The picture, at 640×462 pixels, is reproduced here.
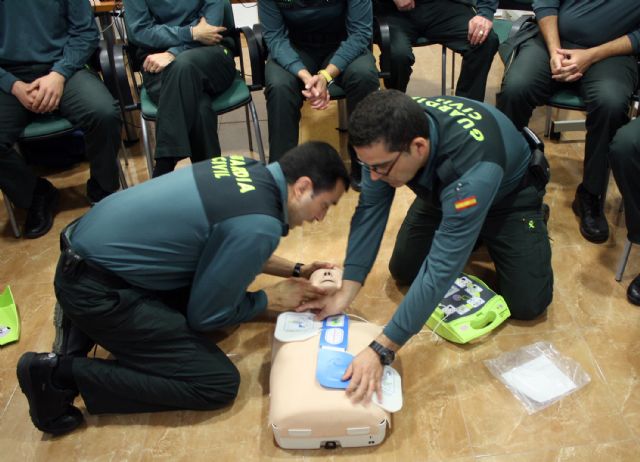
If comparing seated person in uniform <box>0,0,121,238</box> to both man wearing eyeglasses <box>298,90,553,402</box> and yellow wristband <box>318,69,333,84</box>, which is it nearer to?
yellow wristband <box>318,69,333,84</box>

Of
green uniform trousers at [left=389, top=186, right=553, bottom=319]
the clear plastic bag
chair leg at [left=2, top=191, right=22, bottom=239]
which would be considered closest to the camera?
the clear plastic bag

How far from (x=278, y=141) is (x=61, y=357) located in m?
1.41

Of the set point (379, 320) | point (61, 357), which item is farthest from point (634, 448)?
point (61, 357)

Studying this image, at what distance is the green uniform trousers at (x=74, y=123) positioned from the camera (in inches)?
102

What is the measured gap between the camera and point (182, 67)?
2.64m

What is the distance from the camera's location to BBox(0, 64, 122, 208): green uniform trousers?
8.52ft

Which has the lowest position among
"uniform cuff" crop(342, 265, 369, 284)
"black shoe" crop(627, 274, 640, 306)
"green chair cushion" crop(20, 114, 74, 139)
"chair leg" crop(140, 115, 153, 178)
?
"black shoe" crop(627, 274, 640, 306)

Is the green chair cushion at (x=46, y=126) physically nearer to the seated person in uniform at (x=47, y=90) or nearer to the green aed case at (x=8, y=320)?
the seated person in uniform at (x=47, y=90)

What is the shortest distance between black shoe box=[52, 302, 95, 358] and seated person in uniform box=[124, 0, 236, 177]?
0.99m

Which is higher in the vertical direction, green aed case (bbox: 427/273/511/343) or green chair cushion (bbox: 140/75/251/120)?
green chair cushion (bbox: 140/75/251/120)

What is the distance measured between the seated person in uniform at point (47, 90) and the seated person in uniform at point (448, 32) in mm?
1404

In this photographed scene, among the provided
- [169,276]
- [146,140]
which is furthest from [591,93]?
[146,140]

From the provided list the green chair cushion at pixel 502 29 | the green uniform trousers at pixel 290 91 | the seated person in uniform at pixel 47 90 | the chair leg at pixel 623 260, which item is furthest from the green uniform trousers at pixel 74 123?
the chair leg at pixel 623 260

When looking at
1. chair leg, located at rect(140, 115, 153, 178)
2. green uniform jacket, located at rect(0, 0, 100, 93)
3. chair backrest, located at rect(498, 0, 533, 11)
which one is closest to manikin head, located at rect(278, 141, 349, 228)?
chair leg, located at rect(140, 115, 153, 178)
